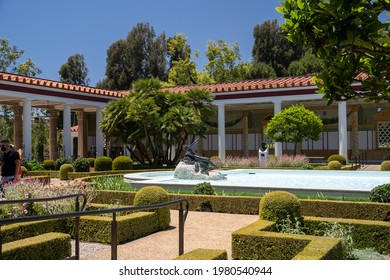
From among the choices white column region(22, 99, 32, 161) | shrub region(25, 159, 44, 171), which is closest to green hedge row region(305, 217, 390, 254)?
shrub region(25, 159, 44, 171)

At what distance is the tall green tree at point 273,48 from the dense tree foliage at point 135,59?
1068 centimetres

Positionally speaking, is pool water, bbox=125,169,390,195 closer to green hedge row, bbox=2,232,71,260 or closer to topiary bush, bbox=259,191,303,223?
topiary bush, bbox=259,191,303,223

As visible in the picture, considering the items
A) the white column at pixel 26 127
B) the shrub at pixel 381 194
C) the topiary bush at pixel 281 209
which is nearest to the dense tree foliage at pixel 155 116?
the white column at pixel 26 127

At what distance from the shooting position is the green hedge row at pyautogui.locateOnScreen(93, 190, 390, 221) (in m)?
7.78

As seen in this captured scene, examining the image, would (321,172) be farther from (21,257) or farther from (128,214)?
(21,257)

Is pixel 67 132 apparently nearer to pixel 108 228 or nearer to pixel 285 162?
pixel 285 162

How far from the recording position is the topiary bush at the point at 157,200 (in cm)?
771

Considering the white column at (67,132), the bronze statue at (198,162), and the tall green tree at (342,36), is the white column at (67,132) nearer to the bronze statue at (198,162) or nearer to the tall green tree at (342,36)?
the bronze statue at (198,162)

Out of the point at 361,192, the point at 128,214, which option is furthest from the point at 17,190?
the point at 361,192

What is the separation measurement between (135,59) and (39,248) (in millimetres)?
43526

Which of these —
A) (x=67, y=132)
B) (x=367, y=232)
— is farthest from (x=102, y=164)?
(x=367, y=232)

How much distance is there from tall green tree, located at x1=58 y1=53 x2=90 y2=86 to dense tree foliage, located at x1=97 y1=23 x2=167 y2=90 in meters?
4.13

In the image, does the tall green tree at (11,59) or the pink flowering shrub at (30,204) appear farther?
the tall green tree at (11,59)

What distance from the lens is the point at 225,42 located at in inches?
1642
